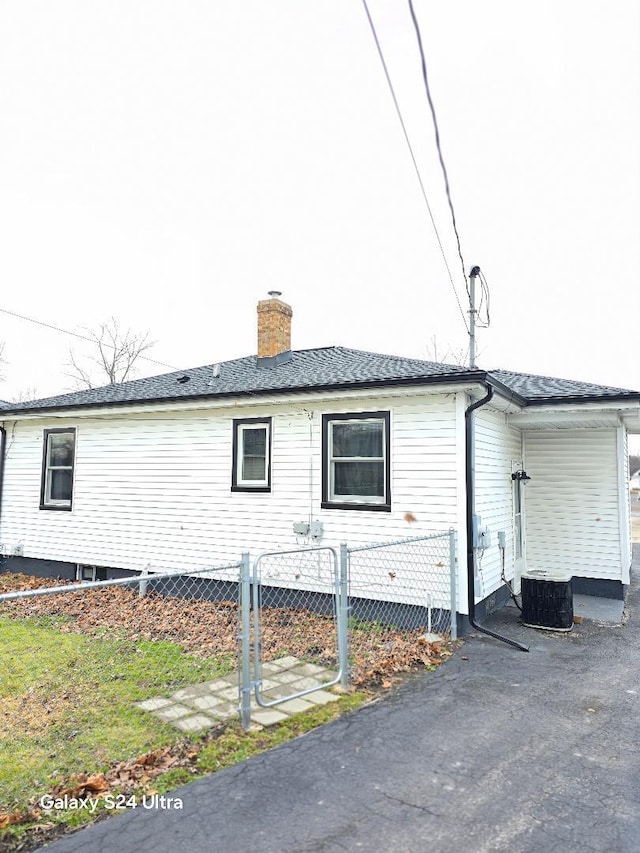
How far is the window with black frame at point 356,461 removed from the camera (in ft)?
25.0

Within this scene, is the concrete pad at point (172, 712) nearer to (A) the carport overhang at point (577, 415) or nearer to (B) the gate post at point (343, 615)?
(B) the gate post at point (343, 615)

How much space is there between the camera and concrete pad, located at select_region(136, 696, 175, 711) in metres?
4.57

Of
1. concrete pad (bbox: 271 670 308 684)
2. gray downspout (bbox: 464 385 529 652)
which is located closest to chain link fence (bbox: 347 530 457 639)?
gray downspout (bbox: 464 385 529 652)

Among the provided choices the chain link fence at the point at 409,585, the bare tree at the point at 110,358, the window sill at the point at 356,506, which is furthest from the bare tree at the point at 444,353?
the chain link fence at the point at 409,585

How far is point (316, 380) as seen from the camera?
8.20m

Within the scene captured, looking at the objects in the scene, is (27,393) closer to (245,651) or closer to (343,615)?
(343,615)

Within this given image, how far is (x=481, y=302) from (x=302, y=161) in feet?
14.3

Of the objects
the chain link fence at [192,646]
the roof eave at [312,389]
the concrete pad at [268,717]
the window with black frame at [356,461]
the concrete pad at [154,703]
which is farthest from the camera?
the window with black frame at [356,461]

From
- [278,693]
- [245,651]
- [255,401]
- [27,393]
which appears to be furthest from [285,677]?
[27,393]

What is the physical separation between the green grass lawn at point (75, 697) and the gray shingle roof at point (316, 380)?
3.90 m

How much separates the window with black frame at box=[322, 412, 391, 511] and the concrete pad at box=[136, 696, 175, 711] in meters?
3.75

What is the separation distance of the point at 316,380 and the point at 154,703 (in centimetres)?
490

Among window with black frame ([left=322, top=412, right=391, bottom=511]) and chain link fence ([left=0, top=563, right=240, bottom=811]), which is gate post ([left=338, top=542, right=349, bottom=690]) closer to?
chain link fence ([left=0, top=563, right=240, bottom=811])

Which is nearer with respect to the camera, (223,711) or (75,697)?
(223,711)
